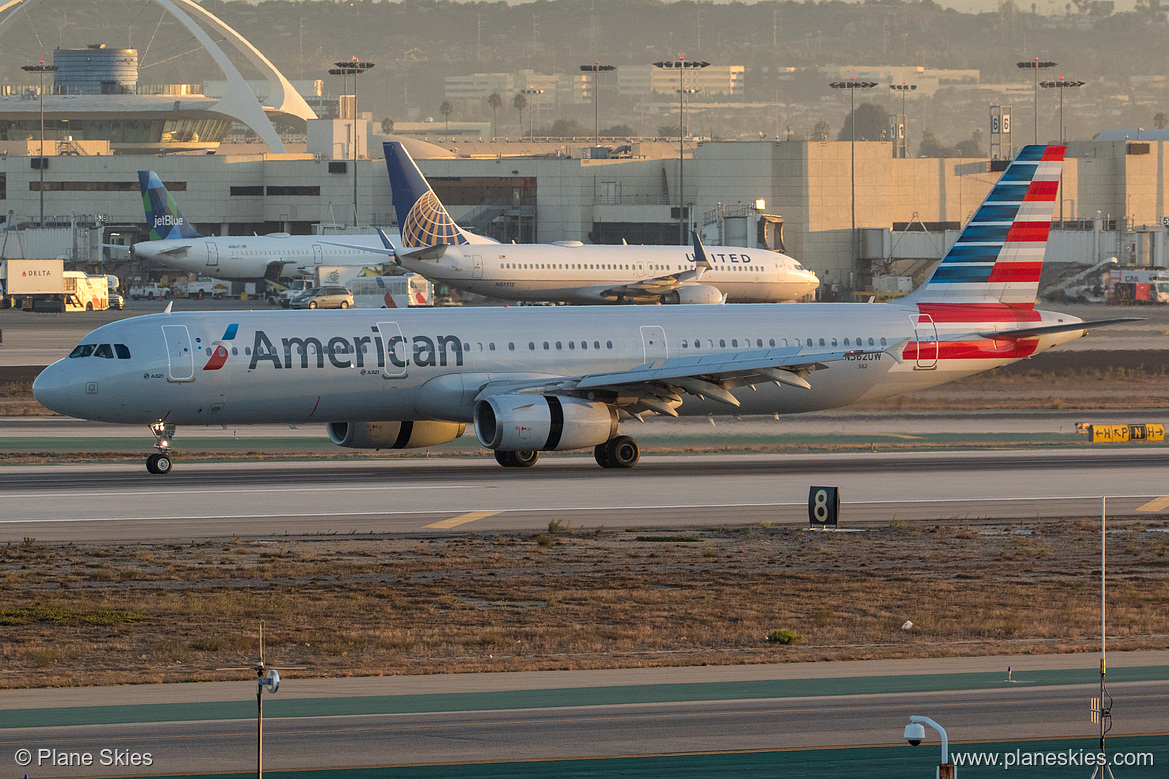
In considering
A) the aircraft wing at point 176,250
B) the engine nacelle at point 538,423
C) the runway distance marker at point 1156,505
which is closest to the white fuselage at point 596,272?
the aircraft wing at point 176,250

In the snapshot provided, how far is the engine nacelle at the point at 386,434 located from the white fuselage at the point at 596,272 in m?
57.7

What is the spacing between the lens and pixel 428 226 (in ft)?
330

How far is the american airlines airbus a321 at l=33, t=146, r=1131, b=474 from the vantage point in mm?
41500

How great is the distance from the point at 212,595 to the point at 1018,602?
537 inches

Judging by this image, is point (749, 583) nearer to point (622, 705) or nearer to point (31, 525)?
point (622, 705)

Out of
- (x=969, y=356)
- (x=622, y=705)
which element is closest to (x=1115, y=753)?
(x=622, y=705)

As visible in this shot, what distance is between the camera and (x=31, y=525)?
1342 inches

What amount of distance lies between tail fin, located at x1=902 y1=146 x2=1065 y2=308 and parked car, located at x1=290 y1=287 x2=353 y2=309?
67556mm

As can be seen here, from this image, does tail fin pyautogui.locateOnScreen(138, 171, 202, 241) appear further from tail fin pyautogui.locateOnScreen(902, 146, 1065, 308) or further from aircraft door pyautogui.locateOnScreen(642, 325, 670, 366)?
aircraft door pyautogui.locateOnScreen(642, 325, 670, 366)

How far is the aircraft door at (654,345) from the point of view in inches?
1801

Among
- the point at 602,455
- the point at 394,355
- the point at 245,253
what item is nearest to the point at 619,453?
the point at 602,455

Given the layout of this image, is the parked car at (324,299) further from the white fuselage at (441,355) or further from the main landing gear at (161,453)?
the main landing gear at (161,453)

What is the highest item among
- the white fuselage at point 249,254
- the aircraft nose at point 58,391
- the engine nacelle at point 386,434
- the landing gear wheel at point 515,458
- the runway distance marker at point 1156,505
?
the white fuselage at point 249,254

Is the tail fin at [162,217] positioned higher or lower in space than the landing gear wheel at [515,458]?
higher
